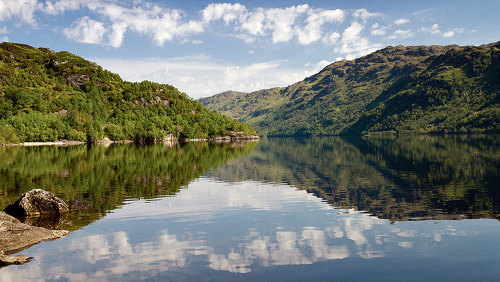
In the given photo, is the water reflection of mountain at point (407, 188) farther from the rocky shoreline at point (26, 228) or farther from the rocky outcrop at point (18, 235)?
the rocky shoreline at point (26, 228)

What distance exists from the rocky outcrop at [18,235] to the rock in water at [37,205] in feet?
18.7

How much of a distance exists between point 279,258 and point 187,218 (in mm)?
12978

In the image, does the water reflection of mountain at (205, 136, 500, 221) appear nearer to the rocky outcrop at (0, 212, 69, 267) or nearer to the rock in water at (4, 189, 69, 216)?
the rocky outcrop at (0, 212, 69, 267)

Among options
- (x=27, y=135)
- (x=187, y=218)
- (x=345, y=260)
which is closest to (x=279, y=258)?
(x=345, y=260)

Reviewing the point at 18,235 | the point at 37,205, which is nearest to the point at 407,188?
the point at 18,235

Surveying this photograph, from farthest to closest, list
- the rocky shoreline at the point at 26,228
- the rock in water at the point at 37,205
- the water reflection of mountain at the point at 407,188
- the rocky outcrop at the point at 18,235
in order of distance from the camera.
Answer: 1. the water reflection of mountain at the point at 407,188
2. the rock in water at the point at 37,205
3. the rocky outcrop at the point at 18,235
4. the rocky shoreline at the point at 26,228

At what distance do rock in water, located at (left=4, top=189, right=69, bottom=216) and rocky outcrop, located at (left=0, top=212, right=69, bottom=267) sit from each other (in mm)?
5703

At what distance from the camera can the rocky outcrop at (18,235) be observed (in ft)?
74.2

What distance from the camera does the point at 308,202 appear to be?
3888 centimetres

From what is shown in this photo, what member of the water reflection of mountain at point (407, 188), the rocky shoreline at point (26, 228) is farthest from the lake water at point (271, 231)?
the rocky shoreline at point (26, 228)

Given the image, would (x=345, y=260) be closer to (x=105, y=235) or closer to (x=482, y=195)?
(x=105, y=235)

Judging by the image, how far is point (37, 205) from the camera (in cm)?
3250

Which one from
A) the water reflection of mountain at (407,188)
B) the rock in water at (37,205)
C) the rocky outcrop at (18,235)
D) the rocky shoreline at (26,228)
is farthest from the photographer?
the water reflection of mountain at (407,188)

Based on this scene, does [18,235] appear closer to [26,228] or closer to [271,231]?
[26,228]
